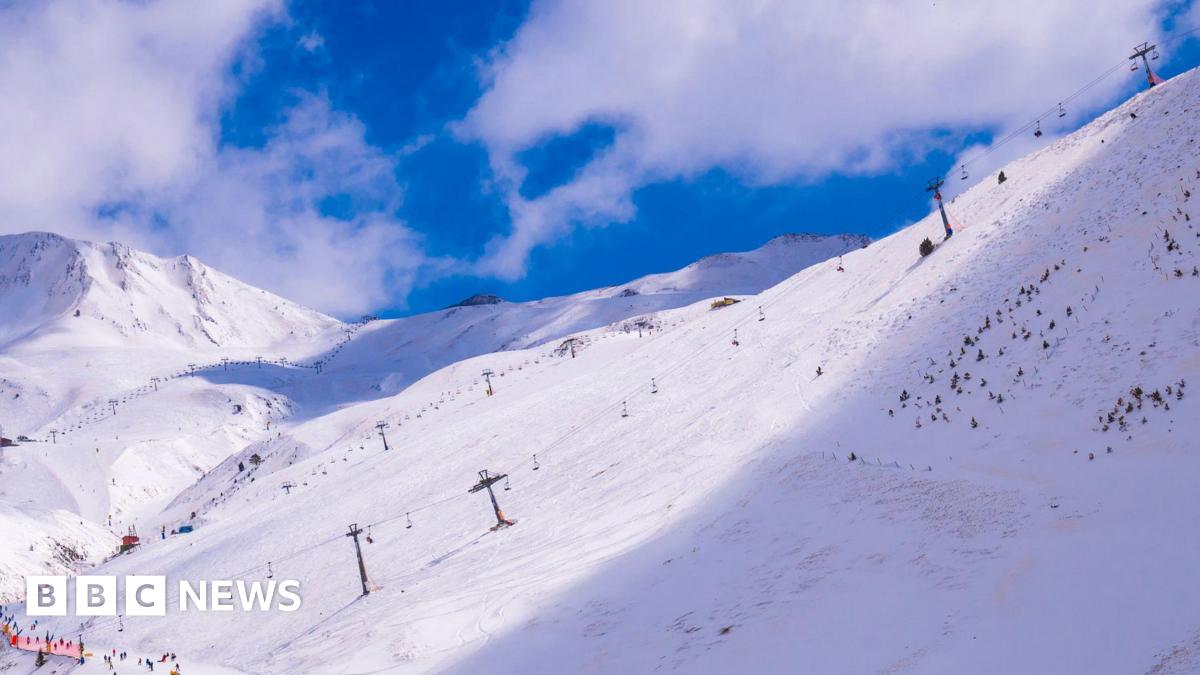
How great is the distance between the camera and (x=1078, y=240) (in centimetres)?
3006

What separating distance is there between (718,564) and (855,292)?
91.4ft

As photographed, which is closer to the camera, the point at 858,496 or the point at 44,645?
the point at 858,496

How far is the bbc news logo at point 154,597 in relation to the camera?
36.1 m

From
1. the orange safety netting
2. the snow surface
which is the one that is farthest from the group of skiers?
the orange safety netting

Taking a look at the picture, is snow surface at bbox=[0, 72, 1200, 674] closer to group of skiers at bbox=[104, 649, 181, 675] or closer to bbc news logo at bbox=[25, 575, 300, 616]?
group of skiers at bbox=[104, 649, 181, 675]

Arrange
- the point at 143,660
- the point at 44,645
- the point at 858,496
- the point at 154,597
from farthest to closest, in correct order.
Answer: the point at 154,597
the point at 44,645
the point at 143,660
the point at 858,496

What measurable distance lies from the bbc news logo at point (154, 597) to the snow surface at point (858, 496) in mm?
1033

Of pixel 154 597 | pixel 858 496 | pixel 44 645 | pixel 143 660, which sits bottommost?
pixel 143 660

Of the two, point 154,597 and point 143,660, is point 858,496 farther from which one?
point 154,597

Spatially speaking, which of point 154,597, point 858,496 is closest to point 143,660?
point 154,597

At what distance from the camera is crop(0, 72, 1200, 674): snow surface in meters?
13.2

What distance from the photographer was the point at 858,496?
19.8m

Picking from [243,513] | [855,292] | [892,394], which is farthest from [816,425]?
[243,513]

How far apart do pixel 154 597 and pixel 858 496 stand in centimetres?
4291
